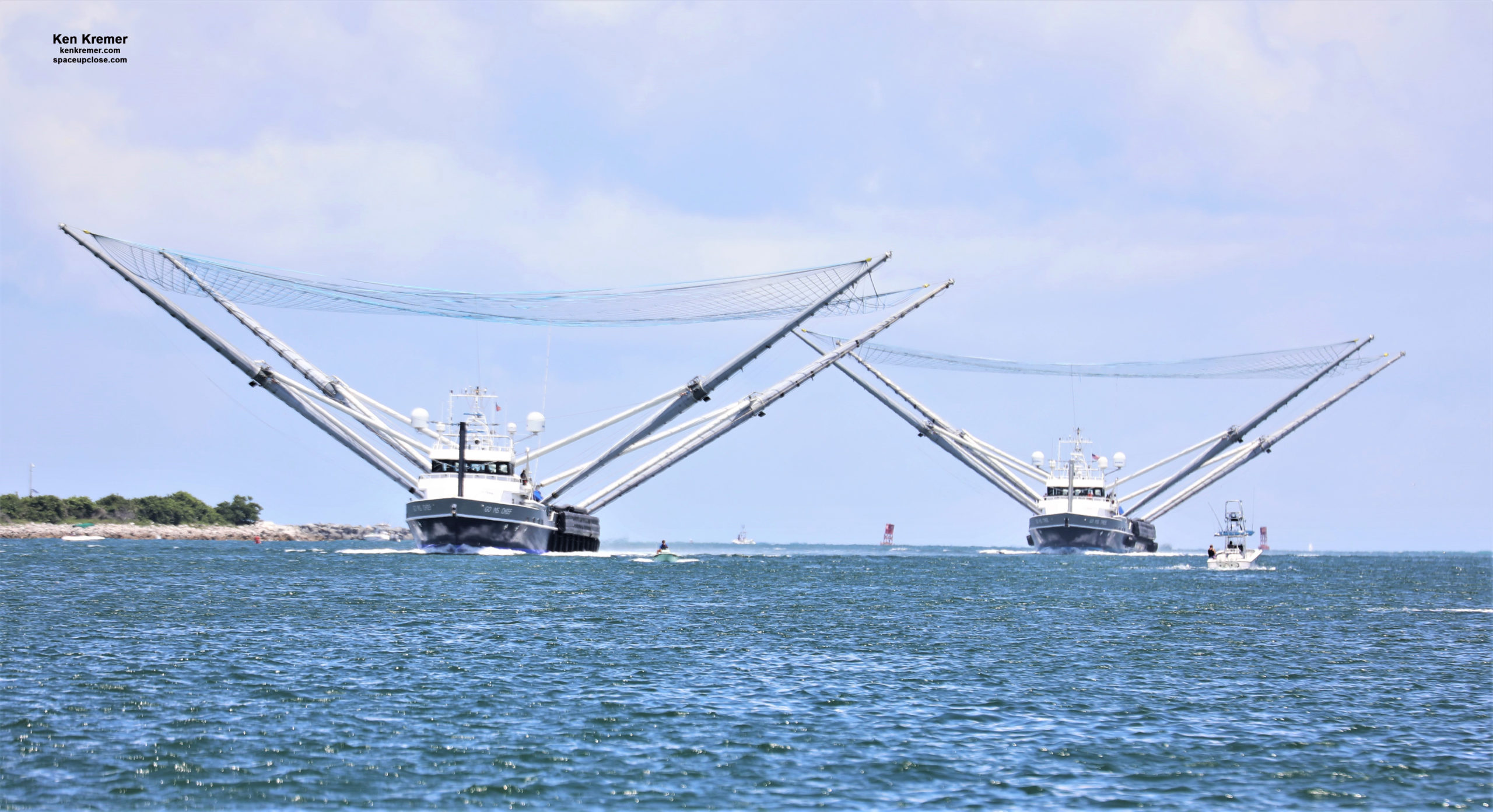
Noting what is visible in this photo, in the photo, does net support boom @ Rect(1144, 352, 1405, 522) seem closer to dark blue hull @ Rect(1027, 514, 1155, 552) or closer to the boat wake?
dark blue hull @ Rect(1027, 514, 1155, 552)

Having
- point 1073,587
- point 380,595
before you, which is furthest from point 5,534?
point 1073,587

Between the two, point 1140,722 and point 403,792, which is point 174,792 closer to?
point 403,792

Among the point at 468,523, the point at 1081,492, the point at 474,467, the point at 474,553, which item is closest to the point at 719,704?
the point at 468,523

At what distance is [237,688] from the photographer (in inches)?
992

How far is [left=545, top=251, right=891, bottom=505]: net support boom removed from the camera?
3656 inches

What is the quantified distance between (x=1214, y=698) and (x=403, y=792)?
16.6m

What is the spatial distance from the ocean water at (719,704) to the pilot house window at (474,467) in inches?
1369

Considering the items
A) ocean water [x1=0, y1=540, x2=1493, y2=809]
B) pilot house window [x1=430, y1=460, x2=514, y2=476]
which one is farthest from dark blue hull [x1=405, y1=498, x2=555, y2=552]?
ocean water [x1=0, y1=540, x2=1493, y2=809]

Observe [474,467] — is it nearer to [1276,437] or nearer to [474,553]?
[474,553]

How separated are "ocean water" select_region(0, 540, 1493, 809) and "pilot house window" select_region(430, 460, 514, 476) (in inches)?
1369

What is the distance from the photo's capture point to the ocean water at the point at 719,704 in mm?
17938

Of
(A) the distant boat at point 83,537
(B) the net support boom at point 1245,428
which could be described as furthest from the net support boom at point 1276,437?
(A) the distant boat at point 83,537

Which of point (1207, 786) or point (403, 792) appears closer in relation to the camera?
point (403, 792)

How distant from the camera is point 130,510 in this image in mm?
166000
